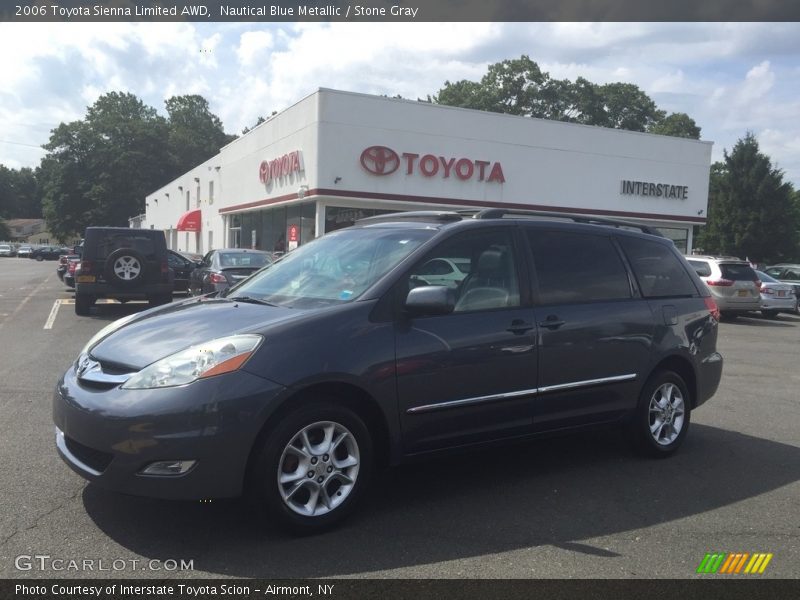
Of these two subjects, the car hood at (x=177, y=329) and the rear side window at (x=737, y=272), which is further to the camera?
the rear side window at (x=737, y=272)

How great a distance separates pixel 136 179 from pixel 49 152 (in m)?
9.59

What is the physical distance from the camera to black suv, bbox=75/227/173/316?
1482 cm

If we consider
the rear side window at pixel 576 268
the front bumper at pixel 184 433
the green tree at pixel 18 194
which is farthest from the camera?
the green tree at pixel 18 194

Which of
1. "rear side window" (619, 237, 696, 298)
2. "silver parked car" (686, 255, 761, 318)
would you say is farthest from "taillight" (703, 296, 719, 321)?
"silver parked car" (686, 255, 761, 318)

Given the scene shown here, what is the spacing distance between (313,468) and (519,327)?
66.4 inches

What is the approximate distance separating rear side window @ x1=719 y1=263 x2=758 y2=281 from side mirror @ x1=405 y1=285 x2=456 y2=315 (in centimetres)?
1631

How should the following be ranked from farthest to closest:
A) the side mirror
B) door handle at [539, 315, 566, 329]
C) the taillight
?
the taillight < door handle at [539, 315, 566, 329] < the side mirror

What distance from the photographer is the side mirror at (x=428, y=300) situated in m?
4.17

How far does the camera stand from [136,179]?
77250 mm

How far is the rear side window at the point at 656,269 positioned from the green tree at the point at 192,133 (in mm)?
80382

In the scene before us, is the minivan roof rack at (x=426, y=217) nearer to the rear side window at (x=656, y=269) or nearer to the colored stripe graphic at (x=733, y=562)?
the rear side window at (x=656, y=269)

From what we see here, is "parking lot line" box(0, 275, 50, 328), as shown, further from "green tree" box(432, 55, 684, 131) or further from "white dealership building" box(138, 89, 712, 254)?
"green tree" box(432, 55, 684, 131)

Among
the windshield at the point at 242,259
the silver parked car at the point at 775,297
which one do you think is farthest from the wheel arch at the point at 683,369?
the silver parked car at the point at 775,297
